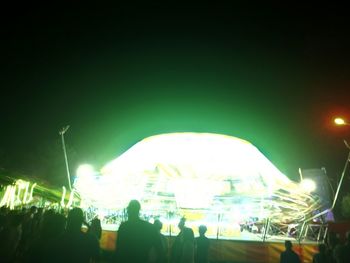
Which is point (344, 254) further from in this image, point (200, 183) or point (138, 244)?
point (200, 183)

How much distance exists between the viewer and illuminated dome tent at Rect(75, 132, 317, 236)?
1474cm

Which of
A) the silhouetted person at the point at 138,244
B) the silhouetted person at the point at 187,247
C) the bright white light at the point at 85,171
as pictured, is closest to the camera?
the silhouetted person at the point at 138,244

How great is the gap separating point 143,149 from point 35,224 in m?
7.73

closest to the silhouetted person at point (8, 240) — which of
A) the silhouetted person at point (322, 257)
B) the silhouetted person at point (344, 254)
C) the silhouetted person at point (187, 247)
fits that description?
the silhouetted person at point (187, 247)

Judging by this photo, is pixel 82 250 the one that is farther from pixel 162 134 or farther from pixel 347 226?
pixel 347 226

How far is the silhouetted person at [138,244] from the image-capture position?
164 inches

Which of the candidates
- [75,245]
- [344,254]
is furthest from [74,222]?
[344,254]

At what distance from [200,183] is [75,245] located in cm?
1122

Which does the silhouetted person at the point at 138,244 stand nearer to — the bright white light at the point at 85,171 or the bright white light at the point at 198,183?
the bright white light at the point at 198,183

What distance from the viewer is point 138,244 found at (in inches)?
165

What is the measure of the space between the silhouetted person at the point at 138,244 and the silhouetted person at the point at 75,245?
325mm

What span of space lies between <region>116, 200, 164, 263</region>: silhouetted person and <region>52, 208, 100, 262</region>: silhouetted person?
1.07ft

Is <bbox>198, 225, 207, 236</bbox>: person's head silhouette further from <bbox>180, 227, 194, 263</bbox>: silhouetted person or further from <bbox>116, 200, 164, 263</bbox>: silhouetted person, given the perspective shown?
<bbox>116, 200, 164, 263</bbox>: silhouetted person

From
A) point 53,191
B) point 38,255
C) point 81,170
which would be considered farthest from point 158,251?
point 53,191
